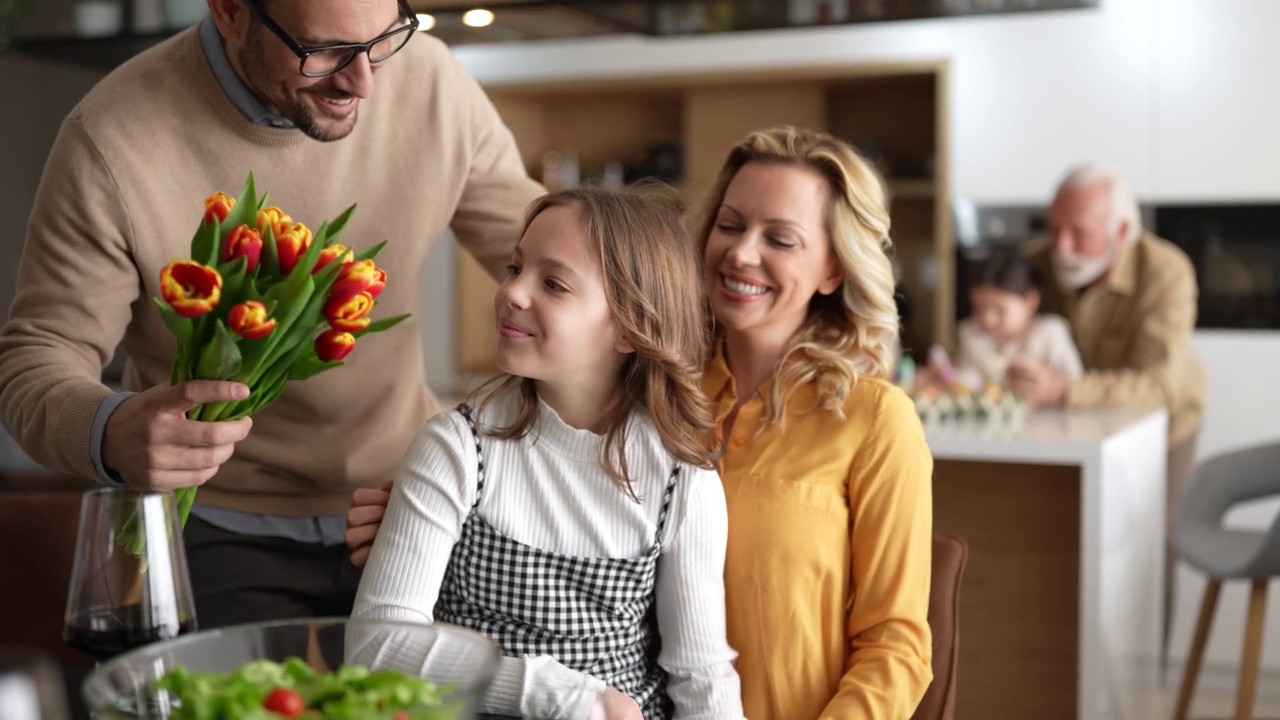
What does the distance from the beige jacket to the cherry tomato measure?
3.22 meters

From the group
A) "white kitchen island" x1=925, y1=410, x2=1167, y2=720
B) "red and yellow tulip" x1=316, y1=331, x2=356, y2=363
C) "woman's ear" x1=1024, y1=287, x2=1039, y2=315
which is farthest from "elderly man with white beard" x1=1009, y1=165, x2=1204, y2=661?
"red and yellow tulip" x1=316, y1=331, x2=356, y2=363

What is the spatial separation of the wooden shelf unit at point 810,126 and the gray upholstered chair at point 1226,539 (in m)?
1.65

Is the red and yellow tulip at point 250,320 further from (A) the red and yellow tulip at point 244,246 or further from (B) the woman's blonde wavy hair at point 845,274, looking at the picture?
(B) the woman's blonde wavy hair at point 845,274

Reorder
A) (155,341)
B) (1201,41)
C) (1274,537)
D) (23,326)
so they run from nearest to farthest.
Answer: (23,326)
(155,341)
(1274,537)
(1201,41)

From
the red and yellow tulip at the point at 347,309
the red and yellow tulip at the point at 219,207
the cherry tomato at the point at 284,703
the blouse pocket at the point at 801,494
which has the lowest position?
the blouse pocket at the point at 801,494

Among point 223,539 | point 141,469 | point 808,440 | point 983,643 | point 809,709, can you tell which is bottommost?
point 983,643

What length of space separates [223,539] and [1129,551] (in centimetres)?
224

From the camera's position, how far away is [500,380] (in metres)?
1.61

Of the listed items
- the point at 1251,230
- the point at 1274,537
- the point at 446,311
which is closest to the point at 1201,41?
the point at 1251,230

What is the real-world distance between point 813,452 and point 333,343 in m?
0.67

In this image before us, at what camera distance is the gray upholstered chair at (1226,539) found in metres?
3.31

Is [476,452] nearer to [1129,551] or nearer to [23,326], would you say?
[23,326]

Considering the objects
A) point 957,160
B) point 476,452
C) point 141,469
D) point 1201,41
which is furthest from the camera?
point 957,160

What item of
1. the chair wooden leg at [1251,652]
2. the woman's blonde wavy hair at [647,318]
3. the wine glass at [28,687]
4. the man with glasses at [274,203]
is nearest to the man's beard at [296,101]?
the man with glasses at [274,203]
